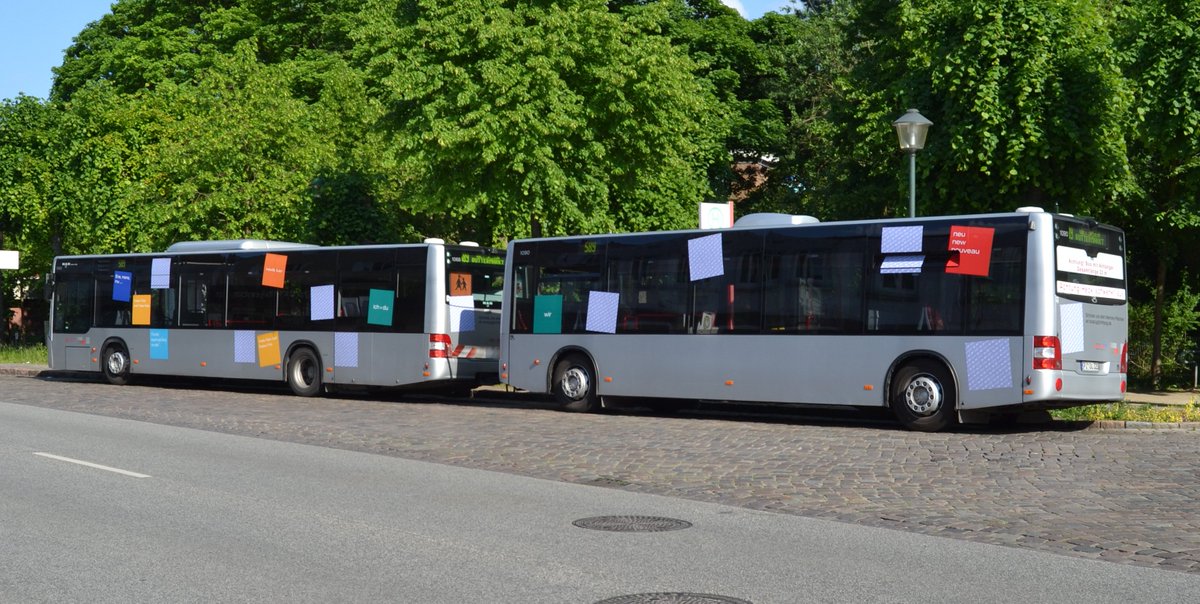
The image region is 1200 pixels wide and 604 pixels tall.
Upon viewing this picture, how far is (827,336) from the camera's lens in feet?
61.5

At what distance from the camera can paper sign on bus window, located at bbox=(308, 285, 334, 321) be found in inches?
1000

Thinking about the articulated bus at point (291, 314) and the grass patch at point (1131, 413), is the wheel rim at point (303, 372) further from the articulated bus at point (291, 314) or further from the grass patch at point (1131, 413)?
the grass patch at point (1131, 413)

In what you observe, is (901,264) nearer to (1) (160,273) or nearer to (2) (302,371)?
(2) (302,371)

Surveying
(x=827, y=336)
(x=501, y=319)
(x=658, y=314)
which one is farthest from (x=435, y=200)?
(x=827, y=336)

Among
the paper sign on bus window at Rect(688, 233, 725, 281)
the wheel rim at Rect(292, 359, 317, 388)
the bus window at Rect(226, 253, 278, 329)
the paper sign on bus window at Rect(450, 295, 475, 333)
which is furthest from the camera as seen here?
the bus window at Rect(226, 253, 278, 329)

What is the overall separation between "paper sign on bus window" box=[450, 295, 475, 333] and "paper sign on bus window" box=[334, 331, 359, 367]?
211 cm

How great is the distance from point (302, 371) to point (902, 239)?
12.7 meters

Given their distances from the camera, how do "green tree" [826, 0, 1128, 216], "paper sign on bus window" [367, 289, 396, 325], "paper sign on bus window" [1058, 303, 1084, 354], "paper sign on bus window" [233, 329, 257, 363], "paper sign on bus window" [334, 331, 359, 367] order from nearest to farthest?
"paper sign on bus window" [1058, 303, 1084, 354], "green tree" [826, 0, 1128, 216], "paper sign on bus window" [367, 289, 396, 325], "paper sign on bus window" [334, 331, 359, 367], "paper sign on bus window" [233, 329, 257, 363]

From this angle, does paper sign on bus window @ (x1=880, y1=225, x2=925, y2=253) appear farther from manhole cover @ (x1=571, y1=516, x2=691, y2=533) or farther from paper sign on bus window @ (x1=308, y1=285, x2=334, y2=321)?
paper sign on bus window @ (x1=308, y1=285, x2=334, y2=321)

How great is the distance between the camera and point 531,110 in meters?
26.6

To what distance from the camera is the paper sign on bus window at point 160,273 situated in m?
28.7

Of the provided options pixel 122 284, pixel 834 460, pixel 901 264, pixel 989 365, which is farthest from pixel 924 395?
pixel 122 284

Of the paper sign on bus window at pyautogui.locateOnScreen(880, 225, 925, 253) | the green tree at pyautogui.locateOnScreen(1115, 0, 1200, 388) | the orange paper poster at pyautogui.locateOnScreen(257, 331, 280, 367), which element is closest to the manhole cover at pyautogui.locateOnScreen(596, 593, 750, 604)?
the paper sign on bus window at pyautogui.locateOnScreen(880, 225, 925, 253)

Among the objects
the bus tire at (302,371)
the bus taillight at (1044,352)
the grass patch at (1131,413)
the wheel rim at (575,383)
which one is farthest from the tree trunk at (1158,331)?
the bus tire at (302,371)
